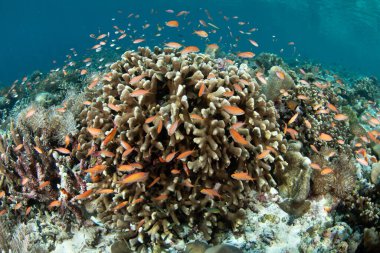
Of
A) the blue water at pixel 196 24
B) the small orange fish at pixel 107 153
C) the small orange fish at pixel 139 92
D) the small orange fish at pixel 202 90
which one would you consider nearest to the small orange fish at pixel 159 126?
the small orange fish at pixel 139 92

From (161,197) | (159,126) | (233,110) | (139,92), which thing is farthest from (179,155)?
(139,92)

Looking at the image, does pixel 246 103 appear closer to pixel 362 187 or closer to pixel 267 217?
pixel 267 217

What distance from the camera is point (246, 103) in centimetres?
468

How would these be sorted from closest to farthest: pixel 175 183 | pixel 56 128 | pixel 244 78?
pixel 175 183 → pixel 244 78 → pixel 56 128

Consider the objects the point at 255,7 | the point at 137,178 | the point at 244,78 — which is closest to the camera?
the point at 137,178

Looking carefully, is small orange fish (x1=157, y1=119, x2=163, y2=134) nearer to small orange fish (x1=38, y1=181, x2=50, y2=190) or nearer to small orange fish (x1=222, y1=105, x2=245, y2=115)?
small orange fish (x1=222, y1=105, x2=245, y2=115)

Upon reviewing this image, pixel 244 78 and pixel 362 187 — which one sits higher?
pixel 244 78

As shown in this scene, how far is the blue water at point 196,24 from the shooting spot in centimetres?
4859

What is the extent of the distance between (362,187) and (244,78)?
321cm

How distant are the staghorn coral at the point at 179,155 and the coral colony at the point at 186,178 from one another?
2cm

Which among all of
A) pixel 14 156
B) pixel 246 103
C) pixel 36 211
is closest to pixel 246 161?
pixel 246 103

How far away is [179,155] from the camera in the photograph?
3879 millimetres

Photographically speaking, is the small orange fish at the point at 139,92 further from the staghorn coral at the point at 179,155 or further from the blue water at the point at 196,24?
the blue water at the point at 196,24

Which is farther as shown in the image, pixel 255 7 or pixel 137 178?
pixel 255 7
